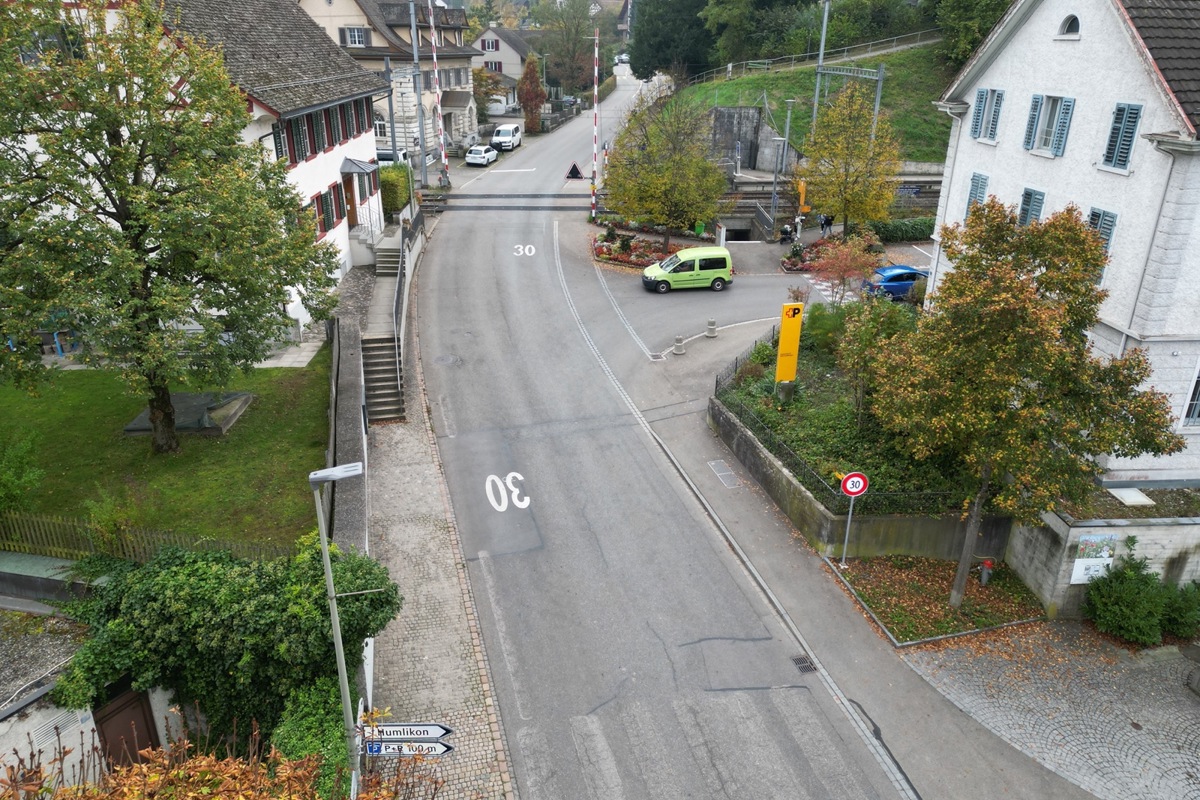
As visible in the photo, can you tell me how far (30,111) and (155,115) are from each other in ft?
7.01

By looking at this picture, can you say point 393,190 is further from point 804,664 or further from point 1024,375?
point 1024,375

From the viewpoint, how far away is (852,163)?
39.0 meters

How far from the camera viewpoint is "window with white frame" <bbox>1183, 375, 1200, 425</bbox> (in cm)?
1969

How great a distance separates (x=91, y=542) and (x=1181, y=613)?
862 inches

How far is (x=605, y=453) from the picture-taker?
2341 cm

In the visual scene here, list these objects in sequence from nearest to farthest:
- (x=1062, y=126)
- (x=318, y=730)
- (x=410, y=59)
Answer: (x=318, y=730), (x=1062, y=126), (x=410, y=59)

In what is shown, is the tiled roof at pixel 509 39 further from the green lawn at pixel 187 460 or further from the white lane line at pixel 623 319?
the green lawn at pixel 187 460

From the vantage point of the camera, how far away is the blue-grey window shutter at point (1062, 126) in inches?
825

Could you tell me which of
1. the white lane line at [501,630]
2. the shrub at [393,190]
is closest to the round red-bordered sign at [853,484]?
the white lane line at [501,630]

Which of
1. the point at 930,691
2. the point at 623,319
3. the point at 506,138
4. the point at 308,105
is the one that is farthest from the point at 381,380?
the point at 506,138

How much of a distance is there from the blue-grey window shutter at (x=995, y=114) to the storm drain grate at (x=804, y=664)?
55.8 feet

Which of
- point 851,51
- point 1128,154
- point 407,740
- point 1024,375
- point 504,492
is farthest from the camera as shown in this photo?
point 851,51

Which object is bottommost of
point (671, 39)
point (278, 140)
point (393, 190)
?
point (393, 190)

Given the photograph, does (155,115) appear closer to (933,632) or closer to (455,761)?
(455,761)
